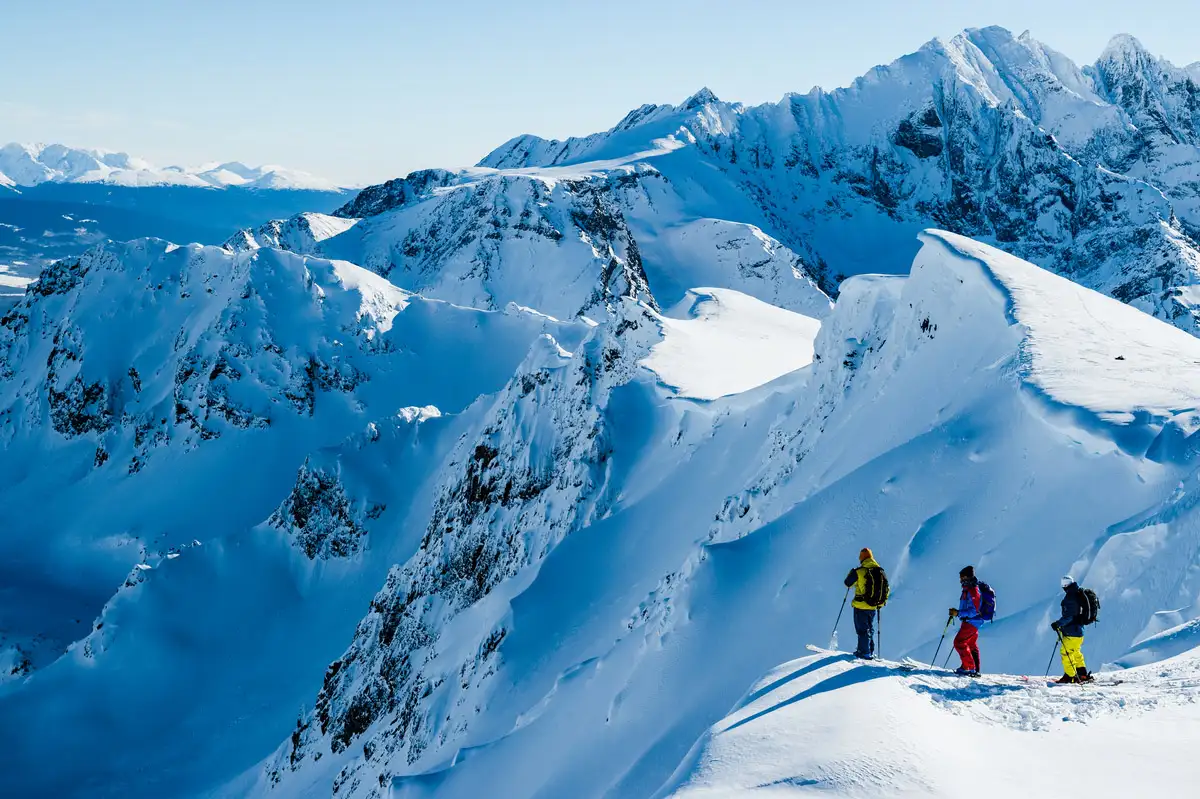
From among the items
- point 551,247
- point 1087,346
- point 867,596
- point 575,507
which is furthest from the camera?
point 551,247

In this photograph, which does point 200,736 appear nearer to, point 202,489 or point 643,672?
point 202,489

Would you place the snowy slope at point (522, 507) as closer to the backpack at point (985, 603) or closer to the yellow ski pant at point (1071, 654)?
the yellow ski pant at point (1071, 654)

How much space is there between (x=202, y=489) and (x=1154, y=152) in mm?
198409

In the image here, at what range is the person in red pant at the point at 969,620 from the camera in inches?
463

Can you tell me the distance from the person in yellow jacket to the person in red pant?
100cm

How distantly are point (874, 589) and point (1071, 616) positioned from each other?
8.13 feet

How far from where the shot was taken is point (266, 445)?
74.6 m

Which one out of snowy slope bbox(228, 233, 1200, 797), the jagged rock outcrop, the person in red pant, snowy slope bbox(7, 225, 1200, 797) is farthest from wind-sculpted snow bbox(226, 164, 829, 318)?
the person in red pant

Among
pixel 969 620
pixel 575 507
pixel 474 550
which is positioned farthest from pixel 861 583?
pixel 474 550

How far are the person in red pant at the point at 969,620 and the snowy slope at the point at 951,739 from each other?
0.48 m

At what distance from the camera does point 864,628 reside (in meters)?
12.4

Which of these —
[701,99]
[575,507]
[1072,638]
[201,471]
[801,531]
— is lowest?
[201,471]

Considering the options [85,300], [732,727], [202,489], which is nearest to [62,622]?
[202,489]

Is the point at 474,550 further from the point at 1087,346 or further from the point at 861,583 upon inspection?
the point at 861,583
